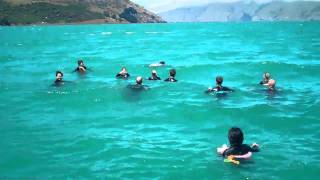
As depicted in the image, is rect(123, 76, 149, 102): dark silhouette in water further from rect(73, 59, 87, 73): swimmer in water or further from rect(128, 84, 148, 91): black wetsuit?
rect(73, 59, 87, 73): swimmer in water

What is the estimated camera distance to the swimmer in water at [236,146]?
1380cm

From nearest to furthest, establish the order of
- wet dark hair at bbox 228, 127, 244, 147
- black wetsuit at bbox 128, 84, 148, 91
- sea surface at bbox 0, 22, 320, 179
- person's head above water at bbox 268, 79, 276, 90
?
wet dark hair at bbox 228, 127, 244, 147 → sea surface at bbox 0, 22, 320, 179 → person's head above water at bbox 268, 79, 276, 90 → black wetsuit at bbox 128, 84, 148, 91

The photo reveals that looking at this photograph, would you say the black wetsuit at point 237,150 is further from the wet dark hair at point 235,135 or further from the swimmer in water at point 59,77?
the swimmer in water at point 59,77

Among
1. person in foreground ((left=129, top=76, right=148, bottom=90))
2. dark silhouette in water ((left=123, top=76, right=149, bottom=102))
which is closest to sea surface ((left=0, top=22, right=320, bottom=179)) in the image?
dark silhouette in water ((left=123, top=76, right=149, bottom=102))

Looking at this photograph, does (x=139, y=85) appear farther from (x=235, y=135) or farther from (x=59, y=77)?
(x=235, y=135)

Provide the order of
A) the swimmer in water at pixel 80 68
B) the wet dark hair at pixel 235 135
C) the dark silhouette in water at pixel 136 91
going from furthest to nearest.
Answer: the swimmer in water at pixel 80 68, the dark silhouette in water at pixel 136 91, the wet dark hair at pixel 235 135

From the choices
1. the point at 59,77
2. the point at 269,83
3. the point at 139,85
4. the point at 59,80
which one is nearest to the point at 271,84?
the point at 269,83

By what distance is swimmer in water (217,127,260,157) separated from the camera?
13.8 metres

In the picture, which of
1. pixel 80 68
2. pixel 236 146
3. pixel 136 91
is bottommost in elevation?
pixel 236 146

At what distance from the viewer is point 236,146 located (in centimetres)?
1427

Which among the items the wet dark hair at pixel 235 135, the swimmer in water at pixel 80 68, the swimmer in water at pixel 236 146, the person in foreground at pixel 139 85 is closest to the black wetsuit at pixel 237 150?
the swimmer in water at pixel 236 146

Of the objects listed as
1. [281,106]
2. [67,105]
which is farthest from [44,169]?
[281,106]

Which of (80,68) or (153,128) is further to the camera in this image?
(80,68)

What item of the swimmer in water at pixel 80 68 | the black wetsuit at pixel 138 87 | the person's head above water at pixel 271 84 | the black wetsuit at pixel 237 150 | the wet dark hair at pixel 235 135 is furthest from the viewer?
the swimmer in water at pixel 80 68
